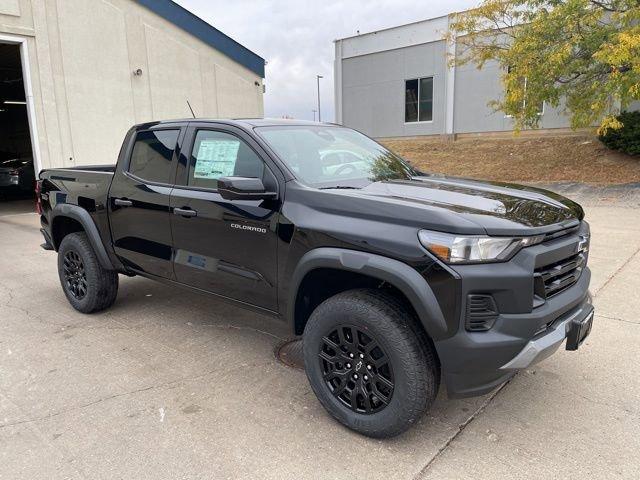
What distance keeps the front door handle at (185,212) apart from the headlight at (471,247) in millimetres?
1864

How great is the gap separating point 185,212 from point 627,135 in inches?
570

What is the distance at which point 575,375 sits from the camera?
3.46 m

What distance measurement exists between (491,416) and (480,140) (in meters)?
18.2

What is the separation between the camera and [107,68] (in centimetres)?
1325

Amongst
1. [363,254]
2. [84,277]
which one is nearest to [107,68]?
[84,277]

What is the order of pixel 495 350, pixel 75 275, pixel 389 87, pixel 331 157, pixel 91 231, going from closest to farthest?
1. pixel 495 350
2. pixel 331 157
3. pixel 91 231
4. pixel 75 275
5. pixel 389 87

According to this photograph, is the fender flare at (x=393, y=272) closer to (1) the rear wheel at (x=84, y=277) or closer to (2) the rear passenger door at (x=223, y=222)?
(2) the rear passenger door at (x=223, y=222)

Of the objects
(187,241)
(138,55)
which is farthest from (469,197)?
(138,55)

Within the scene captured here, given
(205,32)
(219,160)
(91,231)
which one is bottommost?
(91,231)

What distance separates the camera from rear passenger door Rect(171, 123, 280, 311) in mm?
3227

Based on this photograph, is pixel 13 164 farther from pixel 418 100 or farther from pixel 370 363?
pixel 370 363

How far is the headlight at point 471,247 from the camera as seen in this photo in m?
2.42

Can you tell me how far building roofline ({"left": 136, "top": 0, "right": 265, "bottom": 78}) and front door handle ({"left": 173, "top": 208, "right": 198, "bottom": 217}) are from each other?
1244cm

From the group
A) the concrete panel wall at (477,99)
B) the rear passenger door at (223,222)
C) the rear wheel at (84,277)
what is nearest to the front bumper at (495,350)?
the rear passenger door at (223,222)
